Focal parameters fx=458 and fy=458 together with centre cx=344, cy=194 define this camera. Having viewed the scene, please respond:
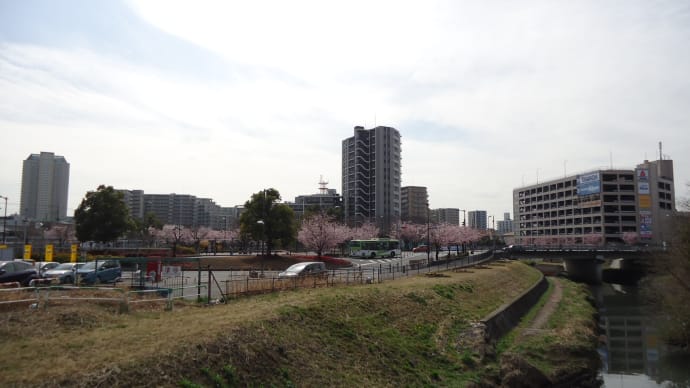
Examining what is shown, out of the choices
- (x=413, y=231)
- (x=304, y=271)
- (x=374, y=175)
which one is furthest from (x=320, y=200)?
(x=304, y=271)

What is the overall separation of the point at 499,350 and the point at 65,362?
1811cm

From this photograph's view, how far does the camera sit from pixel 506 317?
89.9 feet

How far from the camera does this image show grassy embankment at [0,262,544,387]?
1055 centimetres

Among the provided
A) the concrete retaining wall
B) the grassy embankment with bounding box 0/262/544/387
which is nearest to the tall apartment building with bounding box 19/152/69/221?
the concrete retaining wall

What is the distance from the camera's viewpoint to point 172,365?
11.1m

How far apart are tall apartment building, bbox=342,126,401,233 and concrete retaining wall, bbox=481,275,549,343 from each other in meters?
106

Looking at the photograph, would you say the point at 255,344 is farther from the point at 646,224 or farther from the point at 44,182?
the point at 44,182

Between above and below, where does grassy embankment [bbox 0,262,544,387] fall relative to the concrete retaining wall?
above

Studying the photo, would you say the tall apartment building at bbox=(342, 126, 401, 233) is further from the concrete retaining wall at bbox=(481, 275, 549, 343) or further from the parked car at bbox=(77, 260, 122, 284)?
the parked car at bbox=(77, 260, 122, 284)

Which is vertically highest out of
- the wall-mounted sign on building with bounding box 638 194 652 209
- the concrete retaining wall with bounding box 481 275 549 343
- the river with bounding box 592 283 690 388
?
the wall-mounted sign on building with bounding box 638 194 652 209

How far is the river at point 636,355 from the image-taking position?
24344 millimetres

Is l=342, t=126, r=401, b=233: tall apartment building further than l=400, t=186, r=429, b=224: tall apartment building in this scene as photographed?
No

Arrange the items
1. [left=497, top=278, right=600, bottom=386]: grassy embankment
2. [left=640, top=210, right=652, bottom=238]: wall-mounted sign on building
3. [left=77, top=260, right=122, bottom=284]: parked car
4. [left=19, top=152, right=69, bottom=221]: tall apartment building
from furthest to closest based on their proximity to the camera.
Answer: [left=19, top=152, right=69, bottom=221]: tall apartment building, [left=640, top=210, right=652, bottom=238]: wall-mounted sign on building, [left=77, top=260, right=122, bottom=284]: parked car, [left=497, top=278, right=600, bottom=386]: grassy embankment

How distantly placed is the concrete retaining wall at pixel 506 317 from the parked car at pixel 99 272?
818 inches
